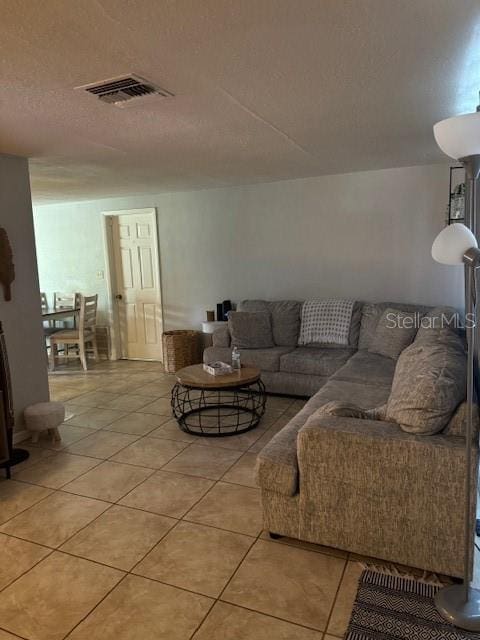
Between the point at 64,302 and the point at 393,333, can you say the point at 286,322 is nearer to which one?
the point at 393,333

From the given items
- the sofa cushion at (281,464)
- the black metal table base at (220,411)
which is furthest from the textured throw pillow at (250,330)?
the sofa cushion at (281,464)

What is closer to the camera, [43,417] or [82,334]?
[43,417]

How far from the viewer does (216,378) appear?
Result: 3.59 metres

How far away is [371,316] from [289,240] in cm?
136

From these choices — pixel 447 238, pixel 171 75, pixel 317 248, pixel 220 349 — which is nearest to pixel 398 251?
pixel 317 248

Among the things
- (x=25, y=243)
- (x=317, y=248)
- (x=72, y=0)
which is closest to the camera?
(x=72, y=0)

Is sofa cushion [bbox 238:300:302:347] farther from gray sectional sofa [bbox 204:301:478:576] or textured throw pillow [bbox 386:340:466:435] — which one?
textured throw pillow [bbox 386:340:466:435]

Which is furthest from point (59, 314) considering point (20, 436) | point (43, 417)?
point (43, 417)

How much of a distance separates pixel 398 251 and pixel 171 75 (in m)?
3.43

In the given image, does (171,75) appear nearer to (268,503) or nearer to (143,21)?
(143,21)

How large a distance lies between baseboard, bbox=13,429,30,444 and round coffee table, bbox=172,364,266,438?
1.21 meters

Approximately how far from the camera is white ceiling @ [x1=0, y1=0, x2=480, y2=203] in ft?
4.92

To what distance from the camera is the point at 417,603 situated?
183 cm
